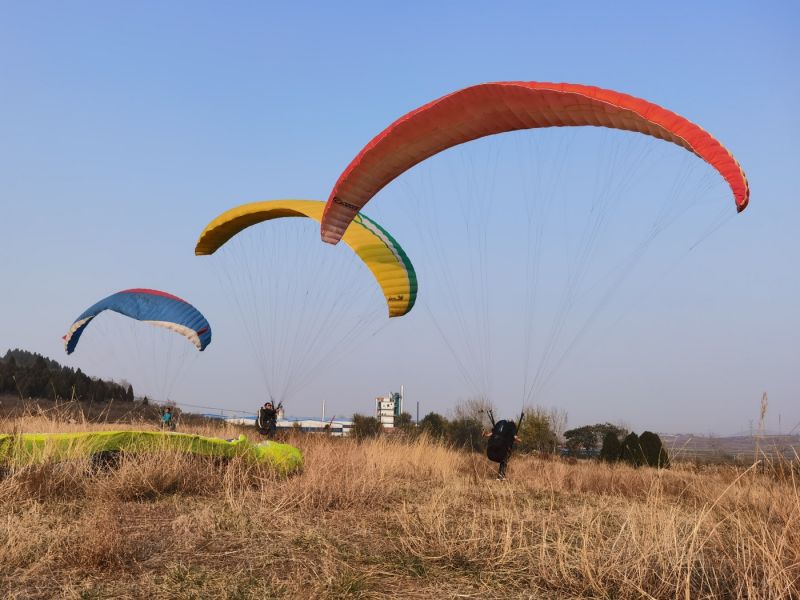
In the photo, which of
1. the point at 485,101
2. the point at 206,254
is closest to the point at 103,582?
the point at 485,101

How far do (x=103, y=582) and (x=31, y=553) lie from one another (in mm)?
795

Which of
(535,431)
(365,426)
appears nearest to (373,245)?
(365,426)

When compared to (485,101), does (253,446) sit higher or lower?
lower

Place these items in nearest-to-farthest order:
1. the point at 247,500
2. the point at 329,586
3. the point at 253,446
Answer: the point at 329,586 < the point at 247,500 < the point at 253,446

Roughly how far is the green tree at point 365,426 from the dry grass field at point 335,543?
18506 millimetres

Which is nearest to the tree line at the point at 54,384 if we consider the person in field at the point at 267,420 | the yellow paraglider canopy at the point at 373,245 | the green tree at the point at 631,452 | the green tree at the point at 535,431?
the person in field at the point at 267,420

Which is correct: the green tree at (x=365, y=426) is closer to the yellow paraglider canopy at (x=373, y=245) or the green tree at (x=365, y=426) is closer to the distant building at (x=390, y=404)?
the yellow paraglider canopy at (x=373, y=245)

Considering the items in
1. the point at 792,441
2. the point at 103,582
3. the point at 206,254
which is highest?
the point at 206,254

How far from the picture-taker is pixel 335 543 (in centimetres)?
478

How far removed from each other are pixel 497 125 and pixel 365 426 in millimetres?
22362

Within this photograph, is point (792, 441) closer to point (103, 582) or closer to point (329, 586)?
point (329, 586)

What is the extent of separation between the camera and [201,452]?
7805 mm

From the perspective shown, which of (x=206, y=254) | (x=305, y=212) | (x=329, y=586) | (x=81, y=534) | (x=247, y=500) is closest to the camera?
(x=329, y=586)

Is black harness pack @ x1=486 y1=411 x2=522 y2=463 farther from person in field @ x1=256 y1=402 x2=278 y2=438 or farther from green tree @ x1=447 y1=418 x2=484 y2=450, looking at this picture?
green tree @ x1=447 y1=418 x2=484 y2=450
